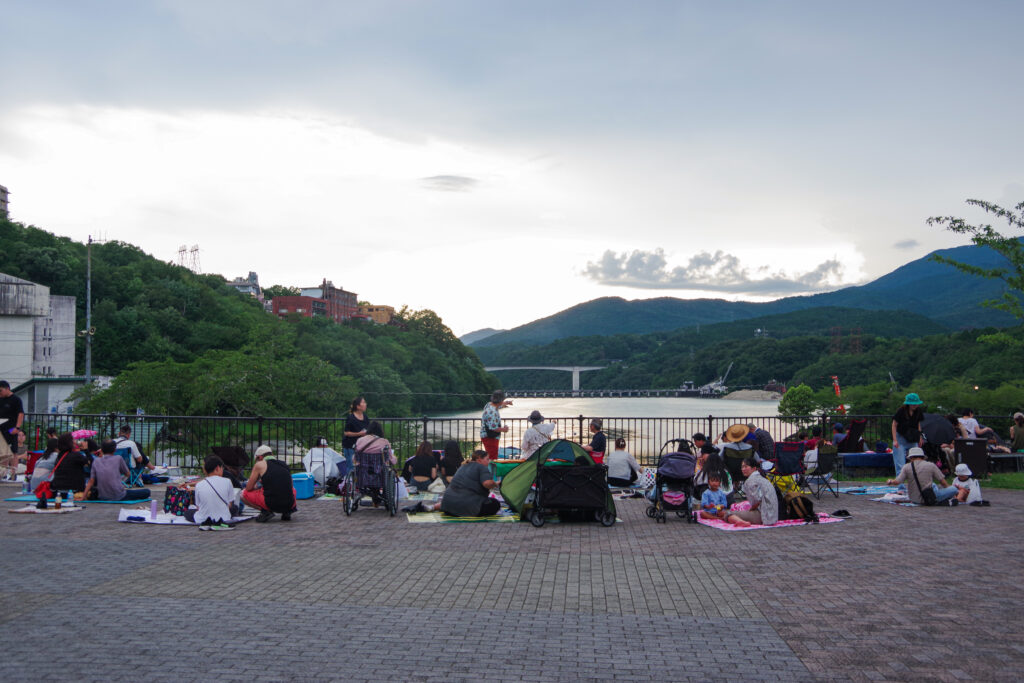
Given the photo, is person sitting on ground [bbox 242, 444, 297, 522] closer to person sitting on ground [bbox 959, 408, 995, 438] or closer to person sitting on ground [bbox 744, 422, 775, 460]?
person sitting on ground [bbox 744, 422, 775, 460]

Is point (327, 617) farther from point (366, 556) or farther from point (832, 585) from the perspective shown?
point (832, 585)

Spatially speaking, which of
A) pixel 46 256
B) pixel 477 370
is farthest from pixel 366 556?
pixel 477 370

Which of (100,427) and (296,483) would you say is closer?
(296,483)

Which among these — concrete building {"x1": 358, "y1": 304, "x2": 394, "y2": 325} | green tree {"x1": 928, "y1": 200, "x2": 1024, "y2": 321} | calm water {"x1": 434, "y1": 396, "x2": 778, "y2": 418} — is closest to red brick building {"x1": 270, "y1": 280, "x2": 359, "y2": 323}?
concrete building {"x1": 358, "y1": 304, "x2": 394, "y2": 325}

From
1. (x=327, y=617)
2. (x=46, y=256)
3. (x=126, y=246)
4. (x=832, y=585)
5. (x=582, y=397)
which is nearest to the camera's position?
(x=327, y=617)

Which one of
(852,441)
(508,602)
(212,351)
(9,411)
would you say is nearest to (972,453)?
(852,441)

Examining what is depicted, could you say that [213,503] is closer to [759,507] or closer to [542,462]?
[542,462]

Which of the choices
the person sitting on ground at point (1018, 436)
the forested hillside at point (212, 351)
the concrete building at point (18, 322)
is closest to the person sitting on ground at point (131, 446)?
the forested hillside at point (212, 351)

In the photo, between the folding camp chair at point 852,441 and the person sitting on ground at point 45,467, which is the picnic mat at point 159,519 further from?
the folding camp chair at point 852,441

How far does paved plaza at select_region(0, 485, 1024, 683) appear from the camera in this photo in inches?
215

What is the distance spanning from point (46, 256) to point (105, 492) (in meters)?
71.0

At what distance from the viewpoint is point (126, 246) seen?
90.8 m

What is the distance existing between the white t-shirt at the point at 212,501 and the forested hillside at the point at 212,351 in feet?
57.4

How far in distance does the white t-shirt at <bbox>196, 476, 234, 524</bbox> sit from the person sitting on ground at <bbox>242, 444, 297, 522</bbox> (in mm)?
541
